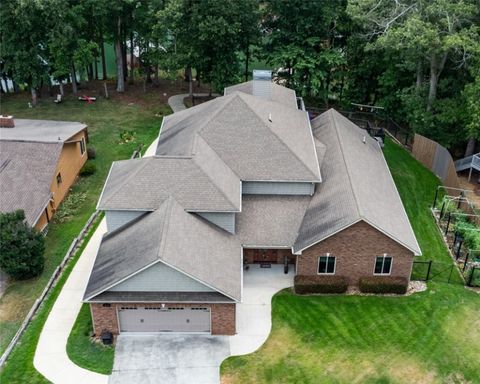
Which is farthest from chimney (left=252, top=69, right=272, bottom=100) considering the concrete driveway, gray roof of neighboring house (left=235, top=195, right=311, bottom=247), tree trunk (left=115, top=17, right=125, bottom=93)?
the concrete driveway

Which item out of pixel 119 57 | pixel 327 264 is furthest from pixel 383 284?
pixel 119 57

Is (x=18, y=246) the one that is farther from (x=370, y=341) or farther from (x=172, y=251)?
(x=370, y=341)

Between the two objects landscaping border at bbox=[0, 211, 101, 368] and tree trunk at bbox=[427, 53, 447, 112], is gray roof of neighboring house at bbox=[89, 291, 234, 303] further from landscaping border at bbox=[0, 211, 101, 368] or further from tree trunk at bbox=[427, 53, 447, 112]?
tree trunk at bbox=[427, 53, 447, 112]

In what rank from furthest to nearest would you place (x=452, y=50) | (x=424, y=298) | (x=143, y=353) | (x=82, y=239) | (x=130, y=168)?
Result: (x=452, y=50) < (x=82, y=239) < (x=130, y=168) < (x=424, y=298) < (x=143, y=353)

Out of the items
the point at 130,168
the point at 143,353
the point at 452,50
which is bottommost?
the point at 143,353

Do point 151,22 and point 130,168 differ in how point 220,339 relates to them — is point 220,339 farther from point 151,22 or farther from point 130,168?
point 151,22

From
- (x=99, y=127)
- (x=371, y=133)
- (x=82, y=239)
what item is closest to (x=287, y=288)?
(x=82, y=239)
